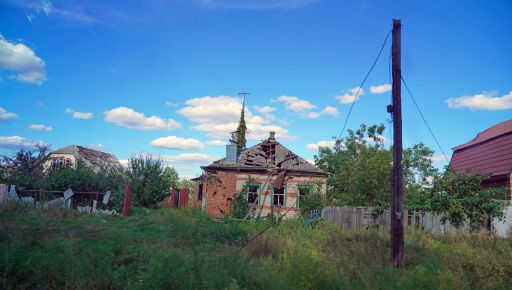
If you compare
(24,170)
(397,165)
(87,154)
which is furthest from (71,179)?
(397,165)

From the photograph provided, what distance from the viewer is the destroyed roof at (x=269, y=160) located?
84.0 ft

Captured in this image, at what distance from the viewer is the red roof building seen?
15.6 metres

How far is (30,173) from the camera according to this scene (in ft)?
88.7

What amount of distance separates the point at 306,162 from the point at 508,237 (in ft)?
49.9

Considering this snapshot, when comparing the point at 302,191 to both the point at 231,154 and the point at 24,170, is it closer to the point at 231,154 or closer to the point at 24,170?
the point at 231,154

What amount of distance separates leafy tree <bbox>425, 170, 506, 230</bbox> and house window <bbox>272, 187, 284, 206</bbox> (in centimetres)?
1180

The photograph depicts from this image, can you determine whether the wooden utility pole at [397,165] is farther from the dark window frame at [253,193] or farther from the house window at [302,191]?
the dark window frame at [253,193]

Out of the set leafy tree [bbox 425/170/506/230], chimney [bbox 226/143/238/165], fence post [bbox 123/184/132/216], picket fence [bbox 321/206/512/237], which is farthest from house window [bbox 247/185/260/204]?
leafy tree [bbox 425/170/506/230]

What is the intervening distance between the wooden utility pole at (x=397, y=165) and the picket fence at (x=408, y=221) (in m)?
6.03

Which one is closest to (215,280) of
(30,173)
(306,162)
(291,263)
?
(291,263)

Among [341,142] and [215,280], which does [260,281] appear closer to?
[215,280]

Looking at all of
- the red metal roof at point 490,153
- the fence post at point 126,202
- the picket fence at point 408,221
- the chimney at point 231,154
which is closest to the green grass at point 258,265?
the picket fence at point 408,221

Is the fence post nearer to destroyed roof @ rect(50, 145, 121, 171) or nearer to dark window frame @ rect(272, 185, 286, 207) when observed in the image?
dark window frame @ rect(272, 185, 286, 207)

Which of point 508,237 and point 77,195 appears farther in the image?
point 77,195
